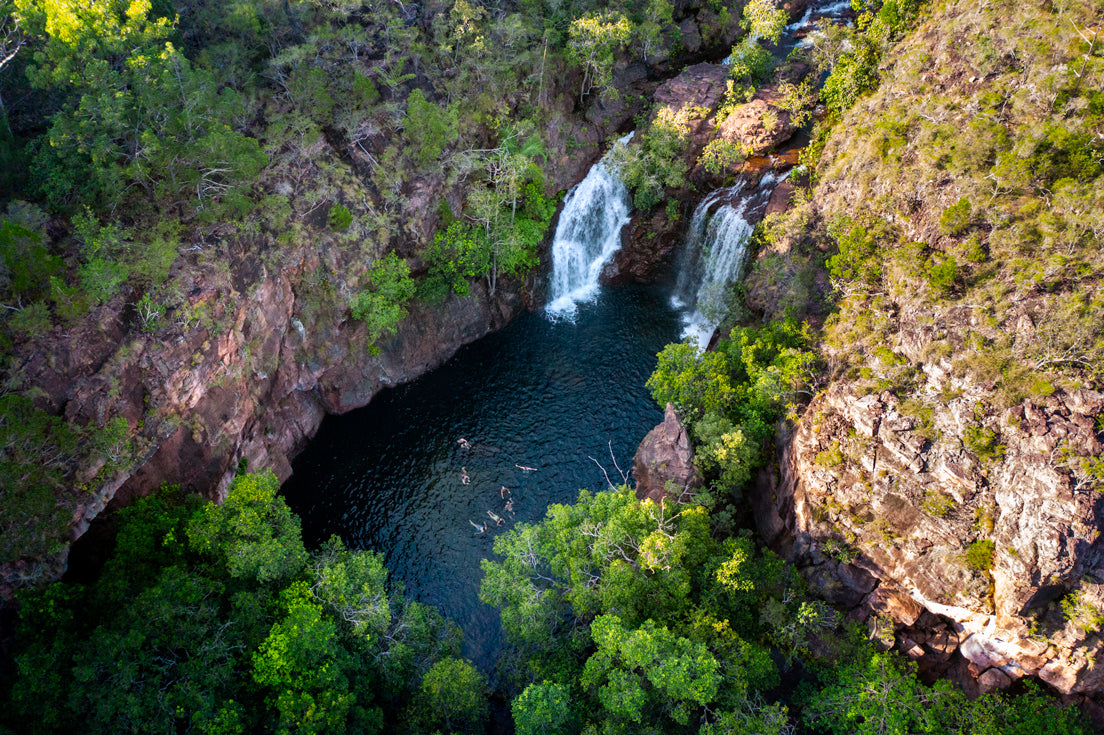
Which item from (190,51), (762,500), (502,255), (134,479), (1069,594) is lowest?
(762,500)

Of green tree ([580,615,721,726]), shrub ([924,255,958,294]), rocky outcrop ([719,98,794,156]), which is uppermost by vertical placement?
rocky outcrop ([719,98,794,156])

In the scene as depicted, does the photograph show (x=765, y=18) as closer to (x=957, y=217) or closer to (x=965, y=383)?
(x=957, y=217)

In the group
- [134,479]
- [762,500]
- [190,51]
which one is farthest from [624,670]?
[190,51]

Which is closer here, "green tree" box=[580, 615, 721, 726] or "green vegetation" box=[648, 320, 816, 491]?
"green tree" box=[580, 615, 721, 726]

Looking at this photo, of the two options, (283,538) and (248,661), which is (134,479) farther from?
(248,661)

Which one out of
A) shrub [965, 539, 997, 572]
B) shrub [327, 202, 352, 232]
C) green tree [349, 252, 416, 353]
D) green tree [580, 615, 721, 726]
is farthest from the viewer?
green tree [349, 252, 416, 353]

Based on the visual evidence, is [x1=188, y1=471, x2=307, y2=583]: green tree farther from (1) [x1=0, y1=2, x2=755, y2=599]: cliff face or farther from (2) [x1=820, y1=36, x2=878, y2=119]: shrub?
(2) [x1=820, y1=36, x2=878, y2=119]: shrub

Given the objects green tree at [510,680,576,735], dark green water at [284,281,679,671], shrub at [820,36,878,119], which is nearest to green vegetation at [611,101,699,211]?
dark green water at [284,281,679,671]
